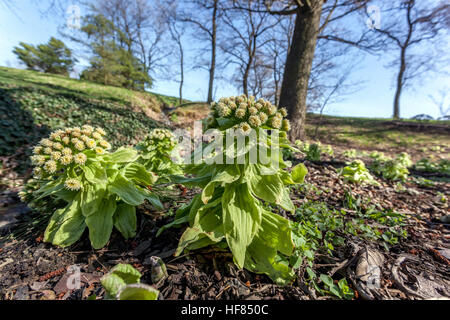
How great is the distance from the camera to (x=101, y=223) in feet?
6.07

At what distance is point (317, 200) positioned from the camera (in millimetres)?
2838

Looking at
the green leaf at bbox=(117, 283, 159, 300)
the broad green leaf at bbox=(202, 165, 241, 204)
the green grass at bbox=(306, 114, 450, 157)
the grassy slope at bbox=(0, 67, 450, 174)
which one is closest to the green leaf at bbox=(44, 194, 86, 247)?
the green leaf at bbox=(117, 283, 159, 300)

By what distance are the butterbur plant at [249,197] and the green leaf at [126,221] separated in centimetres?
74

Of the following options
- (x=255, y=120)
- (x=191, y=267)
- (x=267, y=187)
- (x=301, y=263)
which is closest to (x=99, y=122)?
(x=191, y=267)

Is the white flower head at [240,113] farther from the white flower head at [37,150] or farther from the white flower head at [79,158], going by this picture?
the white flower head at [37,150]

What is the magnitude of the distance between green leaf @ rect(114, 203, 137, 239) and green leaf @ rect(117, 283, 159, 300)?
90 cm

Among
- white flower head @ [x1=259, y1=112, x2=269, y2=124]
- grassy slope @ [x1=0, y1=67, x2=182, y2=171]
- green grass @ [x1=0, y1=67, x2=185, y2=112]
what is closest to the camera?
white flower head @ [x1=259, y1=112, x2=269, y2=124]

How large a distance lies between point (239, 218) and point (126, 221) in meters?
1.22

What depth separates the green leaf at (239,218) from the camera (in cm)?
140

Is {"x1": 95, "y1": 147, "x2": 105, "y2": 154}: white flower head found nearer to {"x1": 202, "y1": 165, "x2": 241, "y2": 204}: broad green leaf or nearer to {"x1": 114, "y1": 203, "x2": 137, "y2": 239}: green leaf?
{"x1": 114, "y1": 203, "x2": 137, "y2": 239}: green leaf

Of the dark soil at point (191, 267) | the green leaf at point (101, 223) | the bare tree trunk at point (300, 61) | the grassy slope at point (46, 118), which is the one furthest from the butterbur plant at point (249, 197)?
the grassy slope at point (46, 118)

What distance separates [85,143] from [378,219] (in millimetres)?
3333

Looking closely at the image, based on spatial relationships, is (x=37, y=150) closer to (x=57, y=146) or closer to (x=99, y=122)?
(x=57, y=146)

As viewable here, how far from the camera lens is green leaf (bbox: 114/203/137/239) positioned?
1930 millimetres
